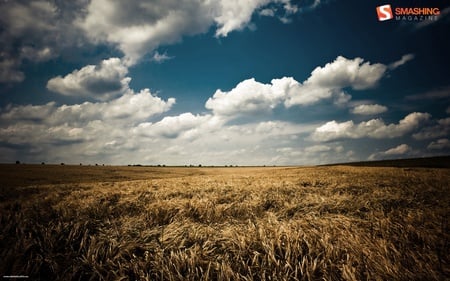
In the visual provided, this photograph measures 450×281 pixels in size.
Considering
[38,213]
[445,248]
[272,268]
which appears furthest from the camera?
[38,213]

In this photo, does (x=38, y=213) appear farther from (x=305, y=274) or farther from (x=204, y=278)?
(x=305, y=274)

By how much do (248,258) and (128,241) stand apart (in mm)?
2177

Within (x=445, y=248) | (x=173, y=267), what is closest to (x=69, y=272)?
(x=173, y=267)

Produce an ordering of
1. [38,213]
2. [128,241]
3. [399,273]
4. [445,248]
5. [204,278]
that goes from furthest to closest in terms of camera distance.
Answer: [38,213] → [128,241] → [445,248] → [204,278] → [399,273]

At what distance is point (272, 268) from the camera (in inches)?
122

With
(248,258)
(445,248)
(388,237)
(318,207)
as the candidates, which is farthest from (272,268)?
(318,207)

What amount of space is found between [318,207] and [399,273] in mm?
5028

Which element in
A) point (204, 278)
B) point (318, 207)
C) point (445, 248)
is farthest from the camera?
point (318, 207)

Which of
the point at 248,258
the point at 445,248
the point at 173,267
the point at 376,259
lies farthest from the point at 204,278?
the point at 445,248

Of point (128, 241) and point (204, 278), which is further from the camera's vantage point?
point (128, 241)

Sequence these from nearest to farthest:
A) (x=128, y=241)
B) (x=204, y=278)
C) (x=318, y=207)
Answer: (x=204, y=278), (x=128, y=241), (x=318, y=207)

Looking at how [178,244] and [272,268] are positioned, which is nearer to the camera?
[272,268]

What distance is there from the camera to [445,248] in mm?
3338

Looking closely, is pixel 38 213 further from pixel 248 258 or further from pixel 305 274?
pixel 305 274
